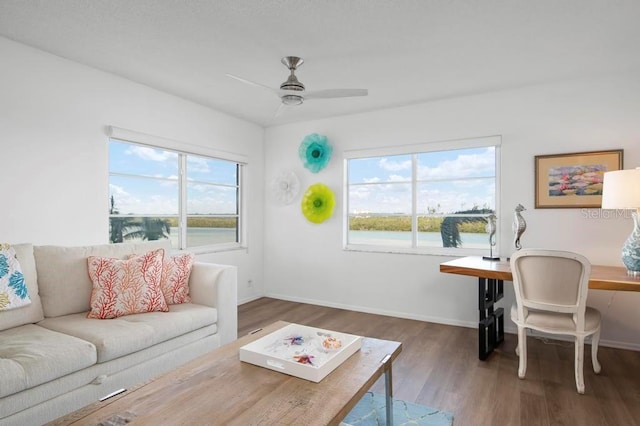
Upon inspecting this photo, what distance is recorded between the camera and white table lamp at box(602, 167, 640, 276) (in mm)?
2459

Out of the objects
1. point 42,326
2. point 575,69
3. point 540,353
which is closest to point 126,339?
A: point 42,326

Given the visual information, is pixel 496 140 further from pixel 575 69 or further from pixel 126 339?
pixel 126 339

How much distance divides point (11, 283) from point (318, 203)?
10.2 ft

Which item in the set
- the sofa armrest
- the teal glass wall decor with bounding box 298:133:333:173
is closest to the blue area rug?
the sofa armrest

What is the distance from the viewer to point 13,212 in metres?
2.56

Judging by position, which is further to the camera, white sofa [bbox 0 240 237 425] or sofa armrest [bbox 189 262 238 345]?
sofa armrest [bbox 189 262 238 345]

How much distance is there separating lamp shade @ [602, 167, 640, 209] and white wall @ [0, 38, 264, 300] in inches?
158

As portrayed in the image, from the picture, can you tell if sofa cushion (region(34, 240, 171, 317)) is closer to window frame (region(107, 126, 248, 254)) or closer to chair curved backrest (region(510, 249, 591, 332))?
window frame (region(107, 126, 248, 254))

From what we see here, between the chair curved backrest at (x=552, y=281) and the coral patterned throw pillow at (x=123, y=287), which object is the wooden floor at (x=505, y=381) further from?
the coral patterned throw pillow at (x=123, y=287)

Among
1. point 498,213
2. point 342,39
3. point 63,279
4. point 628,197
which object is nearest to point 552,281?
point 628,197

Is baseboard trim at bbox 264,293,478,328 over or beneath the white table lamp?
beneath

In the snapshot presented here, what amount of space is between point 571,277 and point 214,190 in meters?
3.77

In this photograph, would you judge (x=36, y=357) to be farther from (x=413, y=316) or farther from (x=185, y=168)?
(x=413, y=316)

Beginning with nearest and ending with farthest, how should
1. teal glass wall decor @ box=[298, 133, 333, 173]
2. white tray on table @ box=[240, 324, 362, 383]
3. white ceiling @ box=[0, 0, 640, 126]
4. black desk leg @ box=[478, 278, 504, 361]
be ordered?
1. white tray on table @ box=[240, 324, 362, 383]
2. white ceiling @ box=[0, 0, 640, 126]
3. black desk leg @ box=[478, 278, 504, 361]
4. teal glass wall decor @ box=[298, 133, 333, 173]
